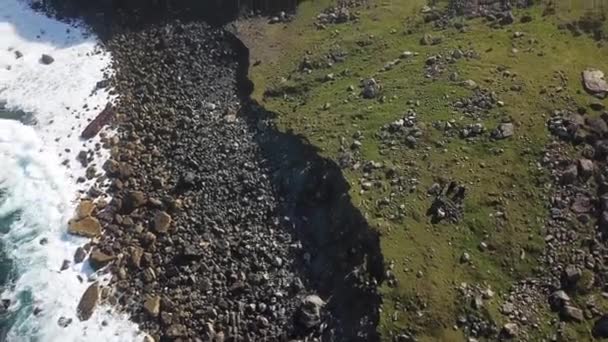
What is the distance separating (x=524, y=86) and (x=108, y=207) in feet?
82.2

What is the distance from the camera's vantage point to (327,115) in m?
37.2

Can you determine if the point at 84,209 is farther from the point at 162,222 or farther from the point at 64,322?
the point at 64,322

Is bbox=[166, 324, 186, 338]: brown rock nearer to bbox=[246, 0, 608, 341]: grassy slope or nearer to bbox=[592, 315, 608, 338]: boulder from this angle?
bbox=[246, 0, 608, 341]: grassy slope

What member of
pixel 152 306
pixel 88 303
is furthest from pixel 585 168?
pixel 88 303

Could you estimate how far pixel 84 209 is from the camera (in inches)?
1441

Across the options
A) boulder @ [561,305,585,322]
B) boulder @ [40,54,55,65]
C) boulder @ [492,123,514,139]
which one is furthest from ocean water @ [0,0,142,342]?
boulder @ [492,123,514,139]

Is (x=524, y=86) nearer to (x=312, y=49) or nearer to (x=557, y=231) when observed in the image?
(x=557, y=231)

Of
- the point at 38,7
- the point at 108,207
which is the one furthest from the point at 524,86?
the point at 38,7

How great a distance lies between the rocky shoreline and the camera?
3072cm

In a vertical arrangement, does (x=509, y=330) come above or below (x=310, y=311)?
above

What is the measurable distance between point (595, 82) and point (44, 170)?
33651 millimetres

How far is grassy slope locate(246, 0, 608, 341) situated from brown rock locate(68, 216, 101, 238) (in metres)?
12.4

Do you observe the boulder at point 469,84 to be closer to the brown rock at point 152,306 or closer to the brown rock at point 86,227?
the brown rock at point 152,306

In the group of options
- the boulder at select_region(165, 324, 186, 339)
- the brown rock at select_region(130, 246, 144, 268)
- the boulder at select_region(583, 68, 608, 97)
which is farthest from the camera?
the boulder at select_region(583, 68, 608, 97)
